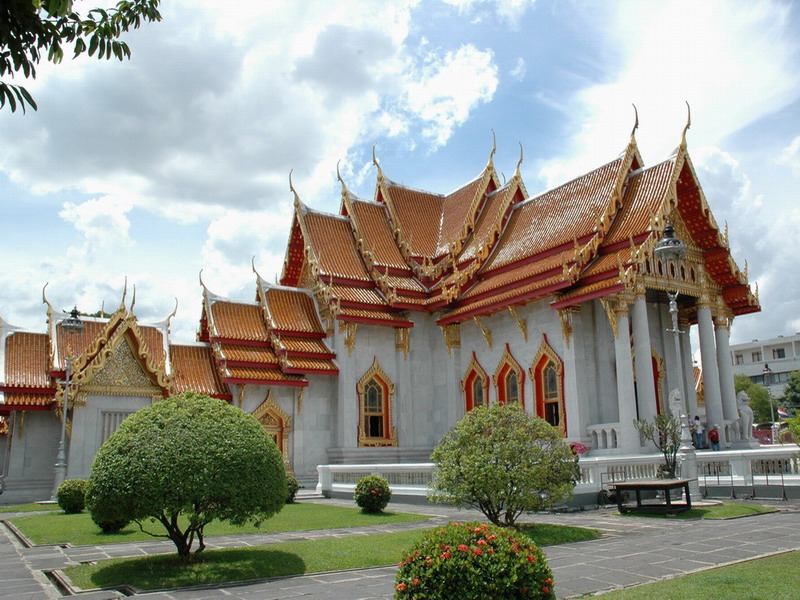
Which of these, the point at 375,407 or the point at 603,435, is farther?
the point at 375,407

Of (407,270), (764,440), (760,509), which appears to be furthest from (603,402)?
(764,440)

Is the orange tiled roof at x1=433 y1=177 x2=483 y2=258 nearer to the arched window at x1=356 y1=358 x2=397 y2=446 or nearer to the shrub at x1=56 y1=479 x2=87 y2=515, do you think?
the arched window at x1=356 y1=358 x2=397 y2=446

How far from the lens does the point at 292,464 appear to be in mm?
23703

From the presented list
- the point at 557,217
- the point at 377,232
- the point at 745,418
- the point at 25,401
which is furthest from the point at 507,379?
the point at 25,401

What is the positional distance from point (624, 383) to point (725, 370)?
5.45 metres

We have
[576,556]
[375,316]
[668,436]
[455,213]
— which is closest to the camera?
[576,556]

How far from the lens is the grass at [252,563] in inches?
318

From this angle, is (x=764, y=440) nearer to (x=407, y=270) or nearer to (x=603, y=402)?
(x=603, y=402)

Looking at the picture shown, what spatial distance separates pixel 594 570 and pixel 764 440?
24.3 metres

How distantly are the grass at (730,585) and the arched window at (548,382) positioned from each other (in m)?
13.3

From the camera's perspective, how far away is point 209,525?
13281 millimetres

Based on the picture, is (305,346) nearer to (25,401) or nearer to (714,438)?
(25,401)

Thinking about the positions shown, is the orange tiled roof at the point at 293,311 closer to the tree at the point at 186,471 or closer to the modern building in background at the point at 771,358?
the tree at the point at 186,471

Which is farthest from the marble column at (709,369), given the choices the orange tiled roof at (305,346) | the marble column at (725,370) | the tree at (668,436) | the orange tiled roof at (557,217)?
the orange tiled roof at (305,346)
